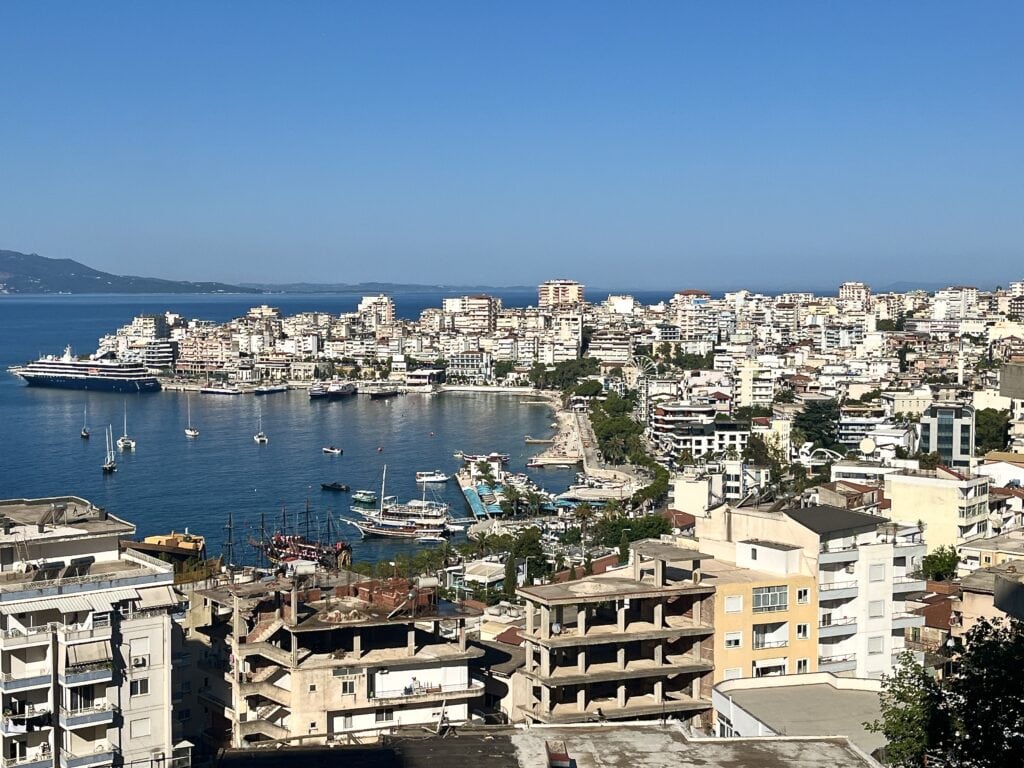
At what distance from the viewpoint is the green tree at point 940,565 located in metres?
8.32

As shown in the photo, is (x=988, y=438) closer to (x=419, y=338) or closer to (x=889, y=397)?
(x=889, y=397)

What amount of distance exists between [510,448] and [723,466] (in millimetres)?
7284

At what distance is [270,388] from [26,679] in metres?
28.5

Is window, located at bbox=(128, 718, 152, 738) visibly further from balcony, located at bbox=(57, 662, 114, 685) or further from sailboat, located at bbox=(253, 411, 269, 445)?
sailboat, located at bbox=(253, 411, 269, 445)

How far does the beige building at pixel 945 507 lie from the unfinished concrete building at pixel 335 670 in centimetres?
559

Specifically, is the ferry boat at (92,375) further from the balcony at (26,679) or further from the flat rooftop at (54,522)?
the balcony at (26,679)

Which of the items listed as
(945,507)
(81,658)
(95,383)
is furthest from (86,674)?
(95,383)

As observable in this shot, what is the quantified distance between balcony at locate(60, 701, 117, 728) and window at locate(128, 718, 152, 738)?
0.13 m

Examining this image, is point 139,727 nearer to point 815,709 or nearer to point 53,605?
point 53,605

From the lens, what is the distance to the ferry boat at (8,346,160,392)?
32125 millimetres

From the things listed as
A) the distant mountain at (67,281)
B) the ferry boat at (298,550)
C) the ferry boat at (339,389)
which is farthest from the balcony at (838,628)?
the distant mountain at (67,281)

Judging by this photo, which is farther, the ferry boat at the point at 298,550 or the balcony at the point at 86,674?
the ferry boat at the point at 298,550

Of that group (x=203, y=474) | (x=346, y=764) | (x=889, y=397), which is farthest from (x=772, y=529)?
(x=889, y=397)

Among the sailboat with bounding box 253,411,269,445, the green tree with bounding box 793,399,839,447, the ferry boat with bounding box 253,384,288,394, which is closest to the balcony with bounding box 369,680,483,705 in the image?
the green tree with bounding box 793,399,839,447
